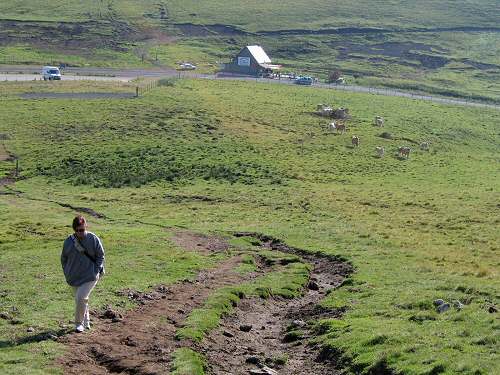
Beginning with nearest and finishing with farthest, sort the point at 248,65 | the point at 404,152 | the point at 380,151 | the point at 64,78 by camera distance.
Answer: the point at 380,151
the point at 404,152
the point at 64,78
the point at 248,65

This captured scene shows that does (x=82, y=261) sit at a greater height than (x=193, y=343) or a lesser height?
greater

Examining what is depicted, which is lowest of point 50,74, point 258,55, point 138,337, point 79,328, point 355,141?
point 355,141

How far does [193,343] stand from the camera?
68.5ft

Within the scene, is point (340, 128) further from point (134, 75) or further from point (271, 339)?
point (271, 339)

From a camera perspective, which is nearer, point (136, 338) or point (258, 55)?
point (136, 338)

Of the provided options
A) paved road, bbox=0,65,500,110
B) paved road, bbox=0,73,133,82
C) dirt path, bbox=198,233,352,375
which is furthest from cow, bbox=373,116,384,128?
dirt path, bbox=198,233,352,375

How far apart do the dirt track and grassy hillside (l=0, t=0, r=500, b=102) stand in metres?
105

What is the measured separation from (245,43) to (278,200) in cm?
12211

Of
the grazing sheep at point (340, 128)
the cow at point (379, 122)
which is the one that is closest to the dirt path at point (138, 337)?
the grazing sheep at point (340, 128)

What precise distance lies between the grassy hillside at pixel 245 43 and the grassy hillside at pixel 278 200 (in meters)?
39.5

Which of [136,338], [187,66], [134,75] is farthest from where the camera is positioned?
[187,66]

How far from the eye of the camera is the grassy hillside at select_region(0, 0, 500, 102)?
142000 mm

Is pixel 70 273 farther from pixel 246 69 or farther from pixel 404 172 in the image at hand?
pixel 246 69

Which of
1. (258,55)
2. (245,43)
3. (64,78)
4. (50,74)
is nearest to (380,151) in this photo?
(50,74)
